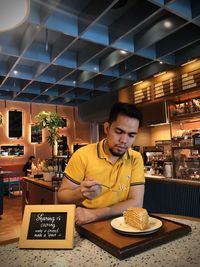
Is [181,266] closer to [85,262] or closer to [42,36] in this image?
[85,262]

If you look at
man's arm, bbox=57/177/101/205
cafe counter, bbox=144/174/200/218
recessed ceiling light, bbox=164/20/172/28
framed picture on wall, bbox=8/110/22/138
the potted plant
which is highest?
recessed ceiling light, bbox=164/20/172/28

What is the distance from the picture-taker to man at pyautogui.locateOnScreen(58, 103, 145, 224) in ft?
4.77

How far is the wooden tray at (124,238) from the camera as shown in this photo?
920 mm

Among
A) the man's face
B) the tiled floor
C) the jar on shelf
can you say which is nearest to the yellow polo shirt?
the man's face

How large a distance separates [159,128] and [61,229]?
4.64 meters

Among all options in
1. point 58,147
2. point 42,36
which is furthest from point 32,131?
point 42,36

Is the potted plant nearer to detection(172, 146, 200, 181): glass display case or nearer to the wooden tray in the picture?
detection(172, 146, 200, 181): glass display case

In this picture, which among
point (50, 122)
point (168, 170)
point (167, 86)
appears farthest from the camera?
point (167, 86)

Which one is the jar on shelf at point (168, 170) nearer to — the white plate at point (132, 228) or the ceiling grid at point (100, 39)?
the ceiling grid at point (100, 39)

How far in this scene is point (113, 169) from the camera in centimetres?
161

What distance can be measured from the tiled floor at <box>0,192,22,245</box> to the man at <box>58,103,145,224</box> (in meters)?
2.03

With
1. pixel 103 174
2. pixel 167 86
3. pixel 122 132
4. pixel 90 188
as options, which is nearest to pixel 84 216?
pixel 90 188

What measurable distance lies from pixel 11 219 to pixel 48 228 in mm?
4373

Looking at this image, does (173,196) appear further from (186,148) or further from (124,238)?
(124,238)
